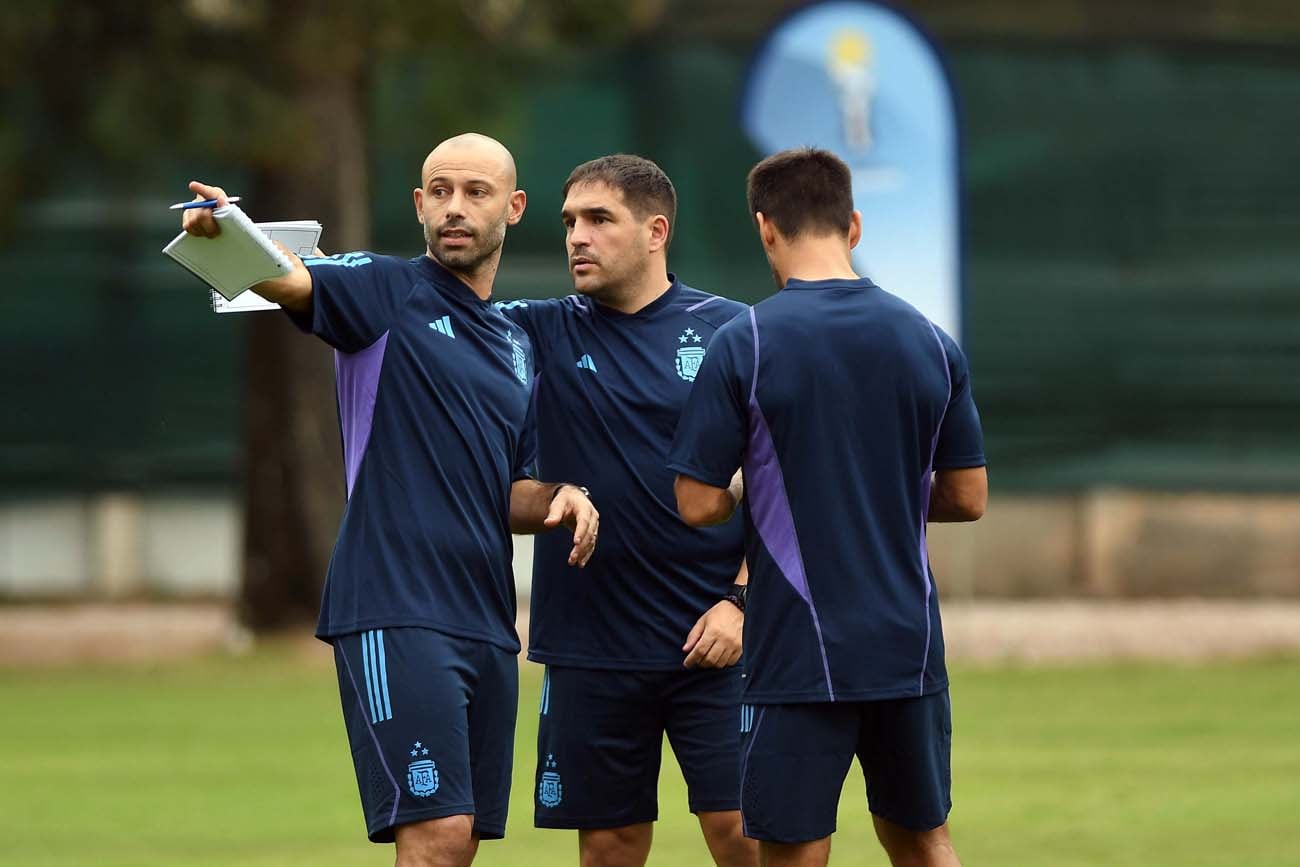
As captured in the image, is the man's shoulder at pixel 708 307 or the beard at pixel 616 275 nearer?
the beard at pixel 616 275

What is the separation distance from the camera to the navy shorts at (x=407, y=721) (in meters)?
5.91

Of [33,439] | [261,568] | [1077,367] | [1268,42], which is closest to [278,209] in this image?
[261,568]

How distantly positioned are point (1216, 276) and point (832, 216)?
1373 cm

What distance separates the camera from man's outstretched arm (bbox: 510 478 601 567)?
6129 millimetres

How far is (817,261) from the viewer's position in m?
5.89

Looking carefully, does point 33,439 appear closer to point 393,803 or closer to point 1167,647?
point 1167,647

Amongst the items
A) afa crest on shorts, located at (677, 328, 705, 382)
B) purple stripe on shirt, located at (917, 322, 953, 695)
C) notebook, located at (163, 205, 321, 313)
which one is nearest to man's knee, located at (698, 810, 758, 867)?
purple stripe on shirt, located at (917, 322, 953, 695)

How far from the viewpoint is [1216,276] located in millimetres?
18953

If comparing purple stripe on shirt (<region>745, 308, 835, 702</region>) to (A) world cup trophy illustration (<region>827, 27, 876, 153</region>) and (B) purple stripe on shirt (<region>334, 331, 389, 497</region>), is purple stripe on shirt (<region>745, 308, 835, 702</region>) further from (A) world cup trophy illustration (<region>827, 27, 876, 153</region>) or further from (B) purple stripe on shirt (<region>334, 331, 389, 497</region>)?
(A) world cup trophy illustration (<region>827, 27, 876, 153</region>)

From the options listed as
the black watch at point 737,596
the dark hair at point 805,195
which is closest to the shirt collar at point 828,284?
the dark hair at point 805,195

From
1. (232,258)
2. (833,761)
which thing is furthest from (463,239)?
(833,761)

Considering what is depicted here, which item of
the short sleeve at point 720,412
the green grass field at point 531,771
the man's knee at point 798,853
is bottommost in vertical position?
the green grass field at point 531,771

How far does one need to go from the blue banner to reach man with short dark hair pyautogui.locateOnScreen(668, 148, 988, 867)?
29.5ft

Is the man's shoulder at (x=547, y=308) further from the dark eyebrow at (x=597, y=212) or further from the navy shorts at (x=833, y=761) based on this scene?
the navy shorts at (x=833, y=761)
